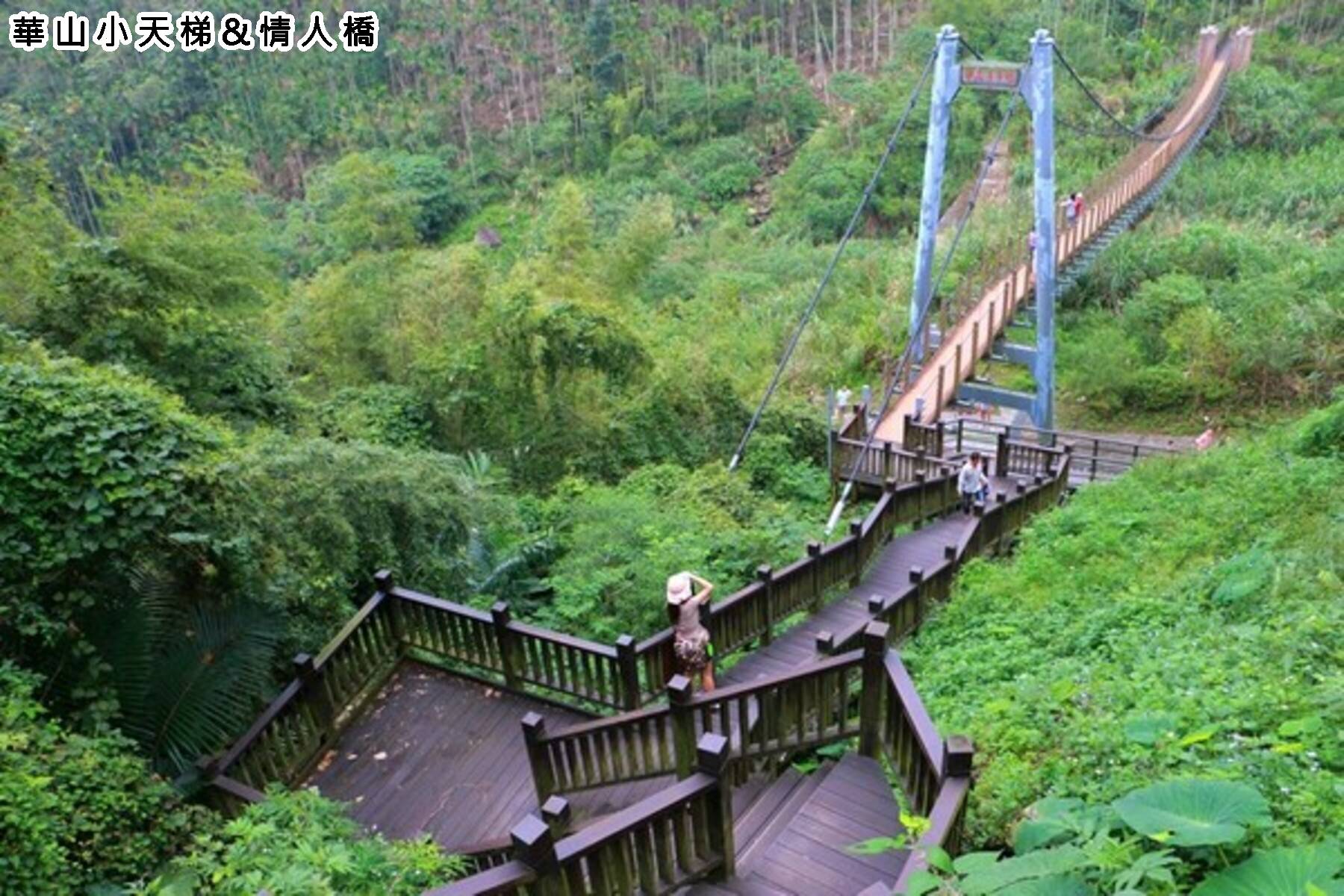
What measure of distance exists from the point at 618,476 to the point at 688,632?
22.4 feet

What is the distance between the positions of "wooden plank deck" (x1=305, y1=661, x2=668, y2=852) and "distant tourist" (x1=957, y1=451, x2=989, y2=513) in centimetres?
575

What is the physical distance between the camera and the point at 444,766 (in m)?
5.93

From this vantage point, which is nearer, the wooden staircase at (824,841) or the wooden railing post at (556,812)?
the wooden railing post at (556,812)

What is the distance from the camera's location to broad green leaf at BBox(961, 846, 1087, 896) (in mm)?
2623

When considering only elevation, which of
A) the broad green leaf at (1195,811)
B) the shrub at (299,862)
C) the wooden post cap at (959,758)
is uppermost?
the broad green leaf at (1195,811)

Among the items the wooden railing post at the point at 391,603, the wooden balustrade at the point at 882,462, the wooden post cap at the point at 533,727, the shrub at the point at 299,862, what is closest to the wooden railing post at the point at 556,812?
the shrub at the point at 299,862

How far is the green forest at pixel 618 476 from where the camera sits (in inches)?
146

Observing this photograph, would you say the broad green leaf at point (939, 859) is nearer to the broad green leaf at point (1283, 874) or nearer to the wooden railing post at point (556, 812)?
the broad green leaf at point (1283, 874)

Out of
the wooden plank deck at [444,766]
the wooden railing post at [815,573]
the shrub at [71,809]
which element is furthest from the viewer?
the wooden railing post at [815,573]

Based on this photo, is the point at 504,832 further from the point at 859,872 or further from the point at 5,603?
the point at 5,603

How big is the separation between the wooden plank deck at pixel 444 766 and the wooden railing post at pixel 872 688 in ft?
4.52

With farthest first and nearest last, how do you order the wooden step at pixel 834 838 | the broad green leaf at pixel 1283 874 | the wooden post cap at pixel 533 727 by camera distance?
the wooden post cap at pixel 533 727, the wooden step at pixel 834 838, the broad green leaf at pixel 1283 874

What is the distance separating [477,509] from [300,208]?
127ft

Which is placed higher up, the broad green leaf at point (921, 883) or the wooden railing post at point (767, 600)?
the broad green leaf at point (921, 883)
